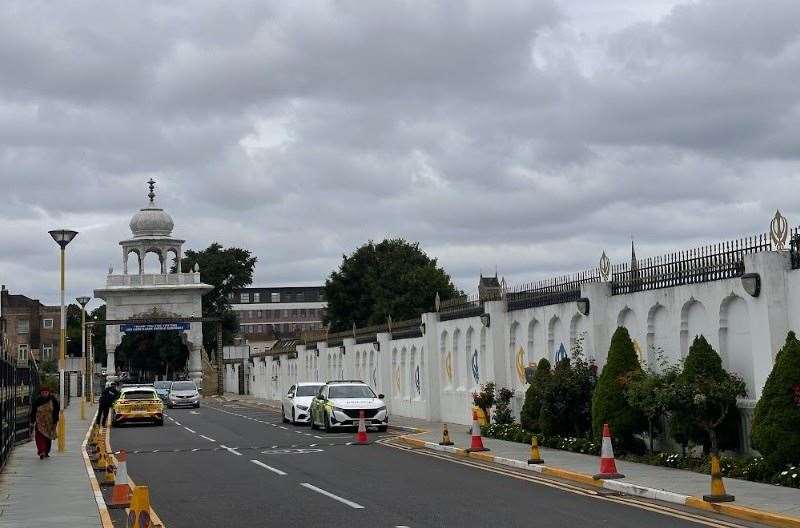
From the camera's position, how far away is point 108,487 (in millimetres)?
21719

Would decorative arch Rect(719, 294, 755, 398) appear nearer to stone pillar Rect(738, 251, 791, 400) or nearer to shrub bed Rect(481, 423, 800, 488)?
stone pillar Rect(738, 251, 791, 400)

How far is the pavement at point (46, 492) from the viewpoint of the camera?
53.6ft

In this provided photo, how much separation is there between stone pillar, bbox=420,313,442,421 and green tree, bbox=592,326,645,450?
58.1 feet

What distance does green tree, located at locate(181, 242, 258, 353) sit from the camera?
12756 centimetres

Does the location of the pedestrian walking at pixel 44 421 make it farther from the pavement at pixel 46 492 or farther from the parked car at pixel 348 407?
the parked car at pixel 348 407

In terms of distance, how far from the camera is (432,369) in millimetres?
42719

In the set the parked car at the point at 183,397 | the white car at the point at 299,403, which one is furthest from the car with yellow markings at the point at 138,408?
the parked car at the point at 183,397

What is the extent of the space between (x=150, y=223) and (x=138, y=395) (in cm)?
5822

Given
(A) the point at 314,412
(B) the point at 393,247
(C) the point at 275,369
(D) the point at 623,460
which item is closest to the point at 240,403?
(C) the point at 275,369

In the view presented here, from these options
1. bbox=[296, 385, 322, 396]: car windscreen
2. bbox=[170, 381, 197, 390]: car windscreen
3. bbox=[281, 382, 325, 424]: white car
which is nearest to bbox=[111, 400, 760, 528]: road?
bbox=[281, 382, 325, 424]: white car

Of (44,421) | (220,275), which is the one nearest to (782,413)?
(44,421)

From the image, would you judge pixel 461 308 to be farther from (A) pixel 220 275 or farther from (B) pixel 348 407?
(A) pixel 220 275

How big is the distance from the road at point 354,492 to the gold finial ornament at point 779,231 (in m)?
5.47

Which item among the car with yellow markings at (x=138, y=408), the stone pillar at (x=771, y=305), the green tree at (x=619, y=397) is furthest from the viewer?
the car with yellow markings at (x=138, y=408)
